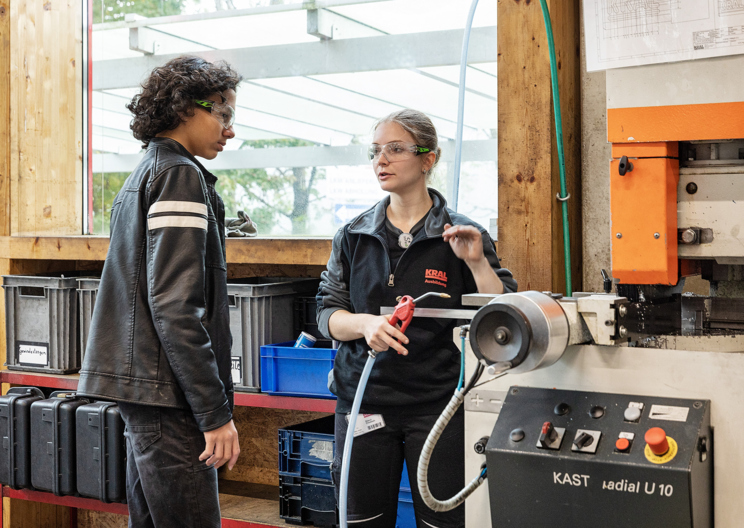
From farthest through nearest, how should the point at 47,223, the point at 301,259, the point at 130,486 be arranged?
the point at 47,223, the point at 301,259, the point at 130,486

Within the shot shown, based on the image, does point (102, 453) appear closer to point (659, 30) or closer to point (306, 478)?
point (306, 478)

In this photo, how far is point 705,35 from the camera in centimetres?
127

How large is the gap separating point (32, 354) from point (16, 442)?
1.21 feet

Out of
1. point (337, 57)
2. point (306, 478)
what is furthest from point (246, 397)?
point (337, 57)

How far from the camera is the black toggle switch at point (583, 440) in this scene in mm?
1081

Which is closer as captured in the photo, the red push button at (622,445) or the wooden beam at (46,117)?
the red push button at (622,445)

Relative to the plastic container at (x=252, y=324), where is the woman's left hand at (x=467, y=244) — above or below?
above

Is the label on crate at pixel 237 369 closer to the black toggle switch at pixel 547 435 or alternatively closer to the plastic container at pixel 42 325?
the plastic container at pixel 42 325

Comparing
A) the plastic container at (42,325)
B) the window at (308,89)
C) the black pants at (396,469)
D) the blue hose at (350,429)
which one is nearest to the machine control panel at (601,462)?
the blue hose at (350,429)

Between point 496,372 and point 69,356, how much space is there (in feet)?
7.89

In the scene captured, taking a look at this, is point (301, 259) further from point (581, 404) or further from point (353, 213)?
point (581, 404)

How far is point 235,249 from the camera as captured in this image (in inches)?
107

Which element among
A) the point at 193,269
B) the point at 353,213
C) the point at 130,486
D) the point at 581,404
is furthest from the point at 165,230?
the point at 353,213

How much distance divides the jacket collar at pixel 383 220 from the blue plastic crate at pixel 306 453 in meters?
0.90
